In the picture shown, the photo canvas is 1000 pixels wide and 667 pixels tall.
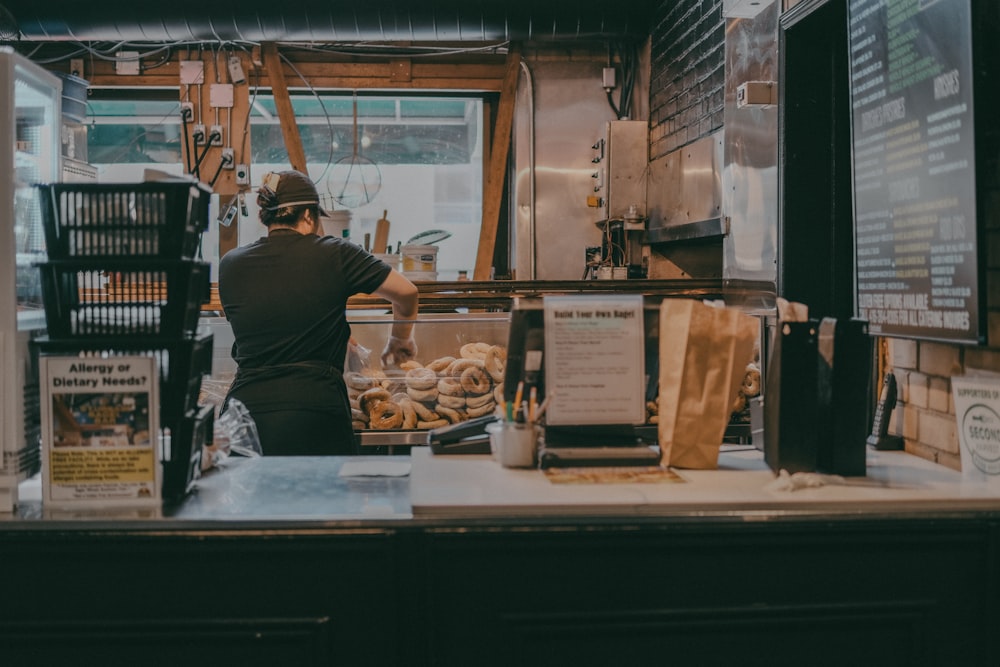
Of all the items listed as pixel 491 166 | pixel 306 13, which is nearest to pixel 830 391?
pixel 306 13

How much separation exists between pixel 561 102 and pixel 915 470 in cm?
483

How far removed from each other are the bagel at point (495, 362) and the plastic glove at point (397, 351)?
29cm

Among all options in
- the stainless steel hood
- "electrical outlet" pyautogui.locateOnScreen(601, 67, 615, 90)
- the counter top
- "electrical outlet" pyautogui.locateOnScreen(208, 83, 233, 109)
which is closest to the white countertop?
the counter top

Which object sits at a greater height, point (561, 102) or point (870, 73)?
point (561, 102)

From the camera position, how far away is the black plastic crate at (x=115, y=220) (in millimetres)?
1741

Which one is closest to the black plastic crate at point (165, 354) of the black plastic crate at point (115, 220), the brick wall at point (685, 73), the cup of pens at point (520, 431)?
the black plastic crate at point (115, 220)

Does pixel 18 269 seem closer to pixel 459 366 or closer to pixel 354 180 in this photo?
pixel 459 366

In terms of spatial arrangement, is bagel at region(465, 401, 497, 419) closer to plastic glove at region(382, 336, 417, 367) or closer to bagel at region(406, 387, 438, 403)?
bagel at region(406, 387, 438, 403)

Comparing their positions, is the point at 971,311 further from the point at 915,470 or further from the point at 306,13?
the point at 306,13

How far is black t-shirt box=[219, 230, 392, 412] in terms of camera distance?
2918 mm

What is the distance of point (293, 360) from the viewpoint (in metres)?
2.95

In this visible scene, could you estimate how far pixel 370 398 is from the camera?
3.46 metres

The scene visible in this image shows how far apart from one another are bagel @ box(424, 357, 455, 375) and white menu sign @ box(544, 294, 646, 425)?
1.59m

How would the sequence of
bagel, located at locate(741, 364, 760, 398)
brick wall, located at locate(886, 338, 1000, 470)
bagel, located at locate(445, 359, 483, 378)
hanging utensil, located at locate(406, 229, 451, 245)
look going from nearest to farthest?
1. brick wall, located at locate(886, 338, 1000, 470)
2. bagel, located at locate(445, 359, 483, 378)
3. bagel, located at locate(741, 364, 760, 398)
4. hanging utensil, located at locate(406, 229, 451, 245)
